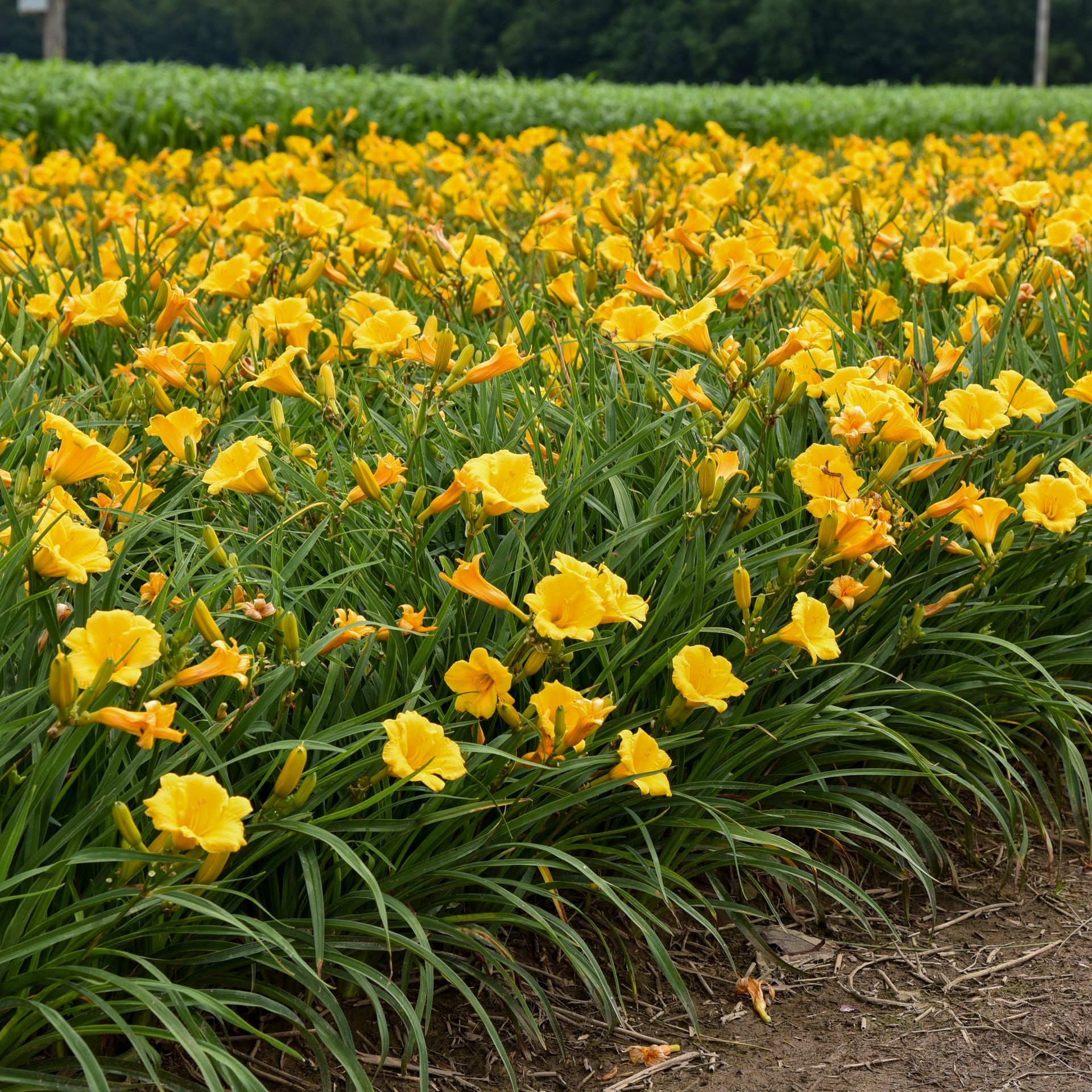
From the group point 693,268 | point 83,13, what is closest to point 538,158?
point 693,268

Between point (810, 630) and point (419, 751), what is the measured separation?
602mm

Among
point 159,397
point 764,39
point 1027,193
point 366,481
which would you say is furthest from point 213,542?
point 764,39

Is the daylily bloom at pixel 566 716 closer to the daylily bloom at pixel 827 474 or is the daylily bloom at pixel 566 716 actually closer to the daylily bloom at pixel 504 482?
the daylily bloom at pixel 504 482

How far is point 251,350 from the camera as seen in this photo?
8.20ft

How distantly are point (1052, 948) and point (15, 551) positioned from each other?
1.71 meters

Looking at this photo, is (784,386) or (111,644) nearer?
(111,644)

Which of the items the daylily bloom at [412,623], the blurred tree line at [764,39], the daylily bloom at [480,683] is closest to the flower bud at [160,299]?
the daylily bloom at [412,623]

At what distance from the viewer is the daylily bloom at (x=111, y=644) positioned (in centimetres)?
137

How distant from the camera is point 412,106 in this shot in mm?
9016

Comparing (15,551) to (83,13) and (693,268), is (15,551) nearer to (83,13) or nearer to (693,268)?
(693,268)

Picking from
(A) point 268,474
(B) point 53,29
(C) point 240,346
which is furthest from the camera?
(B) point 53,29

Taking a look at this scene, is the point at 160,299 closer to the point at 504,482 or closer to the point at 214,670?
the point at 504,482

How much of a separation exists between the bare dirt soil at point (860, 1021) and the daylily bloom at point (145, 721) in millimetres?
659

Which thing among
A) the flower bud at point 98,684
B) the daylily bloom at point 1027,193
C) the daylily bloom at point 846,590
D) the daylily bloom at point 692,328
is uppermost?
the daylily bloom at point 1027,193
